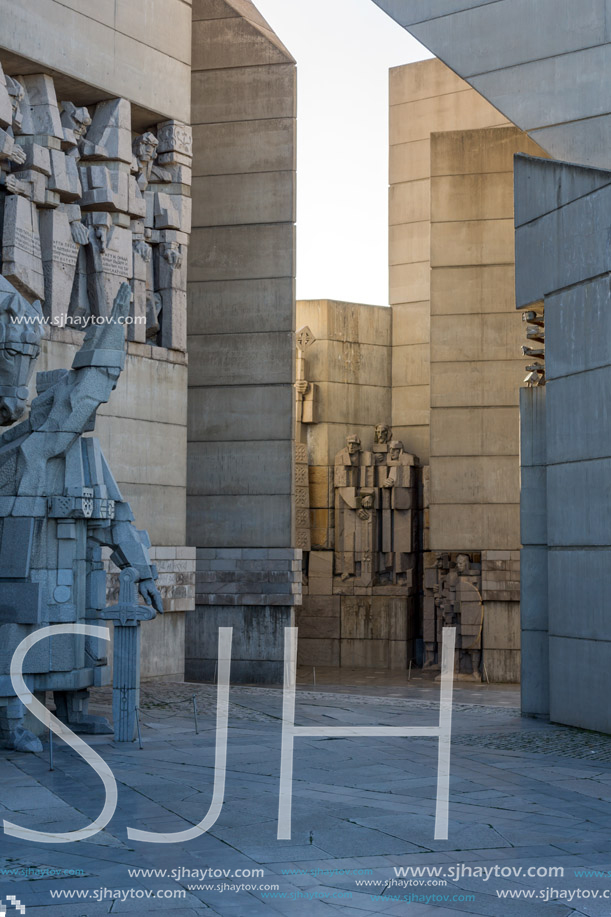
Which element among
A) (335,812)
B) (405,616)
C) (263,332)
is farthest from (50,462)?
(405,616)

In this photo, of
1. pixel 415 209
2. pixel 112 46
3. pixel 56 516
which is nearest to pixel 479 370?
pixel 415 209

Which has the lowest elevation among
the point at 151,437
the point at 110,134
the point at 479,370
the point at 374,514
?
the point at 374,514

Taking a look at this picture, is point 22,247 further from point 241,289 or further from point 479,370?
point 479,370

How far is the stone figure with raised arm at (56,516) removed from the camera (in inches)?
457

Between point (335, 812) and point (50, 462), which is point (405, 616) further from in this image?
point (335, 812)

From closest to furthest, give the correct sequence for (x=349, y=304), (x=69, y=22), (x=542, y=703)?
1. (x=542, y=703)
2. (x=69, y=22)
3. (x=349, y=304)

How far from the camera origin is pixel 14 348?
1194 centimetres

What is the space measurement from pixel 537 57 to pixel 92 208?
20.9 ft

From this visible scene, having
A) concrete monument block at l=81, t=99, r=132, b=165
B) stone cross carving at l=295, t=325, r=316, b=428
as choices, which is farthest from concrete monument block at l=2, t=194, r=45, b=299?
stone cross carving at l=295, t=325, r=316, b=428

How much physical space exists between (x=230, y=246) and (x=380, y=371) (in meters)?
7.18

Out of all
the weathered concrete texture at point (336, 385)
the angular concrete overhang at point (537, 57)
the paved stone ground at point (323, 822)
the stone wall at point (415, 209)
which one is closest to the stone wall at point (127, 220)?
the angular concrete overhang at point (537, 57)

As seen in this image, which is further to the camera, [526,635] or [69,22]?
[69,22]

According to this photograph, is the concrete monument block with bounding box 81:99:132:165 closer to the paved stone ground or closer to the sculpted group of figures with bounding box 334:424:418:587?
the paved stone ground

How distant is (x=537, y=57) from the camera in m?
15.1
